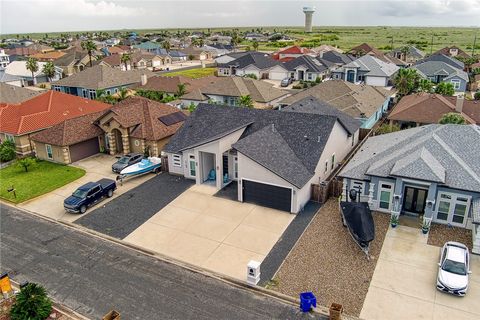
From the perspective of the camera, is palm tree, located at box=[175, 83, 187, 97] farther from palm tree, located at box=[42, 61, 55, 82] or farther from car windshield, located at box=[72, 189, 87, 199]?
palm tree, located at box=[42, 61, 55, 82]

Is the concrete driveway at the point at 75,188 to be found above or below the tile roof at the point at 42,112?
below

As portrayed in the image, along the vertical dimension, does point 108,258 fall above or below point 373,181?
below

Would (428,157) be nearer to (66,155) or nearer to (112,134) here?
(112,134)

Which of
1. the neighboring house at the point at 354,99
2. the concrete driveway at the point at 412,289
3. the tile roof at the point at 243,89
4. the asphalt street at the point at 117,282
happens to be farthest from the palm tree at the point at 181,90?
the concrete driveway at the point at 412,289

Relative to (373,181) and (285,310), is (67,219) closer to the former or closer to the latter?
(285,310)

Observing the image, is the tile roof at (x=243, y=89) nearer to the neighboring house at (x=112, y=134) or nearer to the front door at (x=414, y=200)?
the neighboring house at (x=112, y=134)

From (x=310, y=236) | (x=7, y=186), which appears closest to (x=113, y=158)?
(x=7, y=186)

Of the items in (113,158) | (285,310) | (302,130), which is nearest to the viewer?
(285,310)
